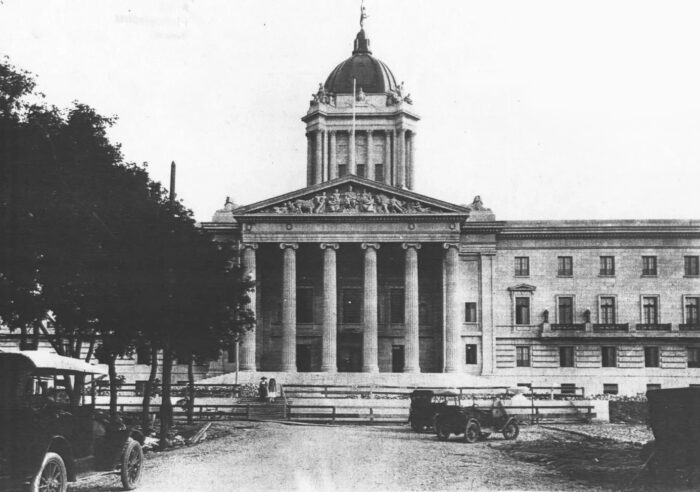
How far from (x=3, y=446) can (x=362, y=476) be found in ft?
26.5

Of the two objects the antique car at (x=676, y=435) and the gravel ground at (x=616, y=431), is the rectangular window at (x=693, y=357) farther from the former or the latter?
the antique car at (x=676, y=435)

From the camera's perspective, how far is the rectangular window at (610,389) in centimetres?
6444

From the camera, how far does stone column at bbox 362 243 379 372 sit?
6169 centimetres

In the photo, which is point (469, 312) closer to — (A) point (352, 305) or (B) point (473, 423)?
(A) point (352, 305)

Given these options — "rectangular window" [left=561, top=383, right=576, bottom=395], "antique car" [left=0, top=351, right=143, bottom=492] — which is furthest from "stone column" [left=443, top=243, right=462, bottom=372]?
"antique car" [left=0, top=351, right=143, bottom=492]

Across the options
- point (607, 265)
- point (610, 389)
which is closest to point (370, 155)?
point (607, 265)

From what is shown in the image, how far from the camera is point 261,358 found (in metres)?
66.4

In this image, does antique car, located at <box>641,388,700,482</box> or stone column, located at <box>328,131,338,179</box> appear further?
stone column, located at <box>328,131,338,179</box>

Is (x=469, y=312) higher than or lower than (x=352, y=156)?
lower

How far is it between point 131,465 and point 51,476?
338 cm

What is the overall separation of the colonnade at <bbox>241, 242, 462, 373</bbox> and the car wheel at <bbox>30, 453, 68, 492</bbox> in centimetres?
4671

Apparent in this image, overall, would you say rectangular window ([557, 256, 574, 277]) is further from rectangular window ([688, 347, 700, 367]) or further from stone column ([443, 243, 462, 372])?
rectangular window ([688, 347, 700, 367])

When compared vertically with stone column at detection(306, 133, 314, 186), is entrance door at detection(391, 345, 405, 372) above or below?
below

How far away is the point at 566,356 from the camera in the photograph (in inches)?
2586
